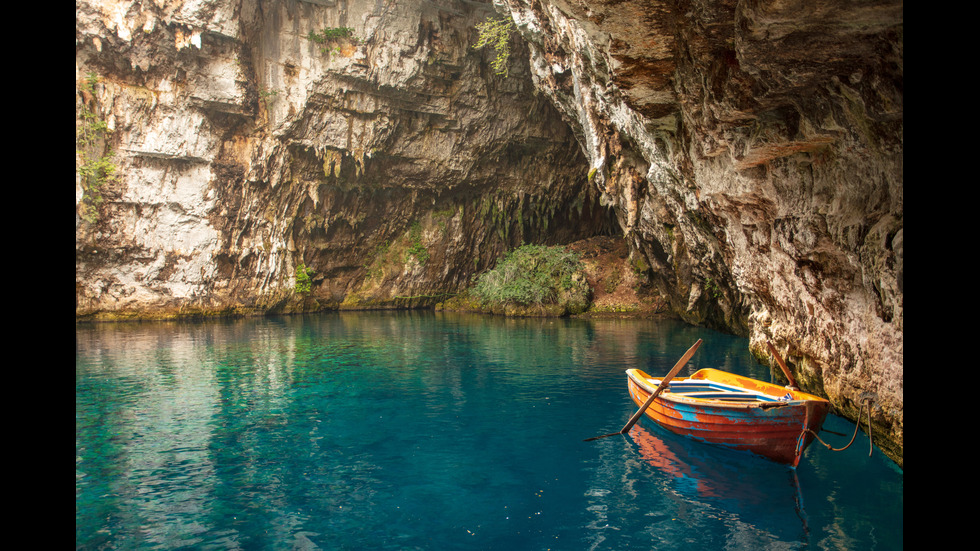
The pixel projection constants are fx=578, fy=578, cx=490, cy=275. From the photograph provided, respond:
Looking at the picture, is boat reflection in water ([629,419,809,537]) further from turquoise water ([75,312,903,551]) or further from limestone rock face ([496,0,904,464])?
limestone rock face ([496,0,904,464])

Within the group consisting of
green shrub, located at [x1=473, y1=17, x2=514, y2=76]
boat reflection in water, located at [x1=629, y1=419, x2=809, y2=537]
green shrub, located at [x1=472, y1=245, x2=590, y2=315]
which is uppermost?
green shrub, located at [x1=473, y1=17, x2=514, y2=76]

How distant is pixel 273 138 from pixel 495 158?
11.9 m

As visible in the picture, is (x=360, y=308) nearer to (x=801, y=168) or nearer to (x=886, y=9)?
(x=801, y=168)

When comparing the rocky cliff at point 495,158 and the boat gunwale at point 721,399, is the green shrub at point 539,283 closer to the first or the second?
the rocky cliff at point 495,158

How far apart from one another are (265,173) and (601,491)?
2700 centimetres

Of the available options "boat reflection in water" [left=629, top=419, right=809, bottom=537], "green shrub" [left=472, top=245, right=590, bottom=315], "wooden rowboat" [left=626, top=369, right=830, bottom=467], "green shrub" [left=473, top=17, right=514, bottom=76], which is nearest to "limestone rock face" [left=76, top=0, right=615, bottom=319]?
"green shrub" [left=473, top=17, right=514, bottom=76]

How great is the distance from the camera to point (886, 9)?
14.5ft

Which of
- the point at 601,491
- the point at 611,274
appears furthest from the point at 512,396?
the point at 611,274

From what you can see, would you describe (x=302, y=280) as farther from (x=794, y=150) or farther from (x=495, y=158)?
(x=794, y=150)

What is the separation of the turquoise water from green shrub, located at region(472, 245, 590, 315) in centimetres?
1521

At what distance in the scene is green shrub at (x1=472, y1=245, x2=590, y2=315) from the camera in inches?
1206

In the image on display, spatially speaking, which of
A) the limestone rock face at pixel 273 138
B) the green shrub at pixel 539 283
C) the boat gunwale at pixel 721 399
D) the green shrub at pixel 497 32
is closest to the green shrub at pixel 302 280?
the limestone rock face at pixel 273 138

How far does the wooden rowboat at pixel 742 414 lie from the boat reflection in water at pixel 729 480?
0.18 m

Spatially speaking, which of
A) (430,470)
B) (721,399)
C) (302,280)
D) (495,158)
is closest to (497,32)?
(495,158)
